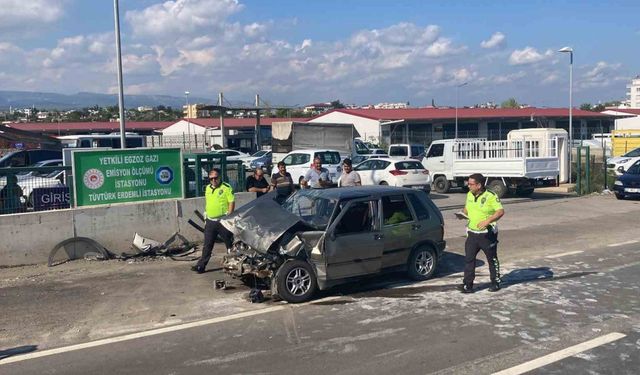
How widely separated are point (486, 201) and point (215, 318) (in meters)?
3.95

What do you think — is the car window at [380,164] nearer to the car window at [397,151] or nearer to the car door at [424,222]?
the car window at [397,151]

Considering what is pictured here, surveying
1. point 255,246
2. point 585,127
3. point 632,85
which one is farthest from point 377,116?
point 632,85

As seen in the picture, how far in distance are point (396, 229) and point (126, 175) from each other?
600 centimetres

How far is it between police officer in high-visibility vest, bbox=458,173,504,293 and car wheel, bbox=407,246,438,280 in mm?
959

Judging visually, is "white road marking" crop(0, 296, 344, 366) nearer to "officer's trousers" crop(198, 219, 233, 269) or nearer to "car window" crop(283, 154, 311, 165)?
"officer's trousers" crop(198, 219, 233, 269)

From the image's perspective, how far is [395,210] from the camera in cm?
954

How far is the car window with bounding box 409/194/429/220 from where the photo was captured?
9836mm

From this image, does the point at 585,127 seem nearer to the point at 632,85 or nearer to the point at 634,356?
the point at 634,356

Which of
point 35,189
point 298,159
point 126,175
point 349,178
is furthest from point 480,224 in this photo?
point 298,159

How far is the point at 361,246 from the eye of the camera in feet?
29.4

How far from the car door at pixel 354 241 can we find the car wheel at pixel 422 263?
2.24ft

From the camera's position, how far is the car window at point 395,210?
938 centimetres

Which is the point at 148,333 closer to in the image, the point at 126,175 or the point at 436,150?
the point at 126,175

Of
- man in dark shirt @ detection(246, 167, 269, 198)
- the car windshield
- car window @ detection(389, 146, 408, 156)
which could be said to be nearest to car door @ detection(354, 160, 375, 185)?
man in dark shirt @ detection(246, 167, 269, 198)
